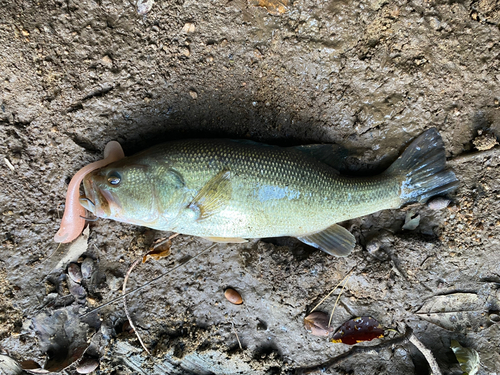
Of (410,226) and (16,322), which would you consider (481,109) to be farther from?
(16,322)

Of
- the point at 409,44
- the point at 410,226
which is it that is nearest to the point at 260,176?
the point at 410,226

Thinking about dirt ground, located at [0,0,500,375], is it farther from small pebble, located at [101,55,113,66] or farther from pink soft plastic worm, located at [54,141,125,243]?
pink soft plastic worm, located at [54,141,125,243]

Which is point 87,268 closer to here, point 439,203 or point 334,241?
point 334,241

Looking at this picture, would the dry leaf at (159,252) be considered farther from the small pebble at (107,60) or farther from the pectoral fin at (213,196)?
the small pebble at (107,60)

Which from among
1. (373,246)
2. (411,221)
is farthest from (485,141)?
(373,246)

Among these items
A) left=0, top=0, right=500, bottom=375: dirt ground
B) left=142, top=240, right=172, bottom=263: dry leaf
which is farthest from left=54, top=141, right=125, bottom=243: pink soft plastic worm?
left=142, top=240, right=172, bottom=263: dry leaf

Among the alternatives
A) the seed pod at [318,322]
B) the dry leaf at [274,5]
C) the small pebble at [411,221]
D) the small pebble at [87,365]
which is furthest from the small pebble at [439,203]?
the small pebble at [87,365]

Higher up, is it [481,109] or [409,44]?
[409,44]
